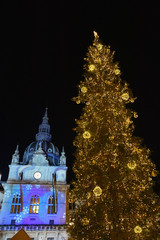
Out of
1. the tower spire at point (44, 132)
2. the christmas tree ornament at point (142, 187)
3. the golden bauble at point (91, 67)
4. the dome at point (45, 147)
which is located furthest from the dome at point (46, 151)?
the christmas tree ornament at point (142, 187)

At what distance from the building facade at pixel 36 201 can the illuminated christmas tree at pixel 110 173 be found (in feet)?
82.3

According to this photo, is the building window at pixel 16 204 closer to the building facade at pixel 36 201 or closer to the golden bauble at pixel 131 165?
the building facade at pixel 36 201

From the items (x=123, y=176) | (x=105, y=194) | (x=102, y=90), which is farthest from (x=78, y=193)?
(x=102, y=90)

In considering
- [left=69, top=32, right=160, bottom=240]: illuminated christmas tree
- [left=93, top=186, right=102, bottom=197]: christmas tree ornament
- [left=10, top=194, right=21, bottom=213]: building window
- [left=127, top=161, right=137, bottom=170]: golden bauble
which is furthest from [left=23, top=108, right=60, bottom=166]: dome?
[left=127, top=161, right=137, bottom=170]: golden bauble

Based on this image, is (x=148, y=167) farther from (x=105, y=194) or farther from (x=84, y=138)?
(x=84, y=138)

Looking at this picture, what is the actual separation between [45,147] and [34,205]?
1504 cm

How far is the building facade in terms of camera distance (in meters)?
31.1

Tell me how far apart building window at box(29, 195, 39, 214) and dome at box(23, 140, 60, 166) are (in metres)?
10.6

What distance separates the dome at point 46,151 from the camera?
45312mm

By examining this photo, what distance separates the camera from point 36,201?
34.7 metres

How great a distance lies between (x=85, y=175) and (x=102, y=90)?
15.1 feet

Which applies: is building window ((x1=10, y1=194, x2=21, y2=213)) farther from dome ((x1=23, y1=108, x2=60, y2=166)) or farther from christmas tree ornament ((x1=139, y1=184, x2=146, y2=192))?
christmas tree ornament ((x1=139, y1=184, x2=146, y2=192))

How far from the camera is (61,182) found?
3678 centimetres

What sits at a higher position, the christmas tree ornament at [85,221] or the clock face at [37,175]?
the clock face at [37,175]
